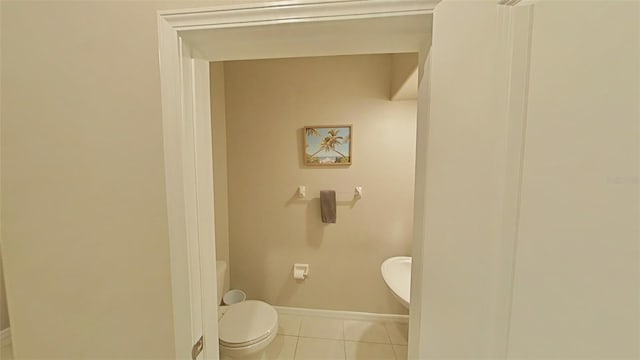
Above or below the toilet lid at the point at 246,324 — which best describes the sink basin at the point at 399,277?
above

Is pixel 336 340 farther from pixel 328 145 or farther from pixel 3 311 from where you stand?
pixel 3 311

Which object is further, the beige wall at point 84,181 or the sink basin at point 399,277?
the sink basin at point 399,277

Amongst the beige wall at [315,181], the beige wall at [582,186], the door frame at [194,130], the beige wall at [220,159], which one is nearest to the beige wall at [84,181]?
the door frame at [194,130]

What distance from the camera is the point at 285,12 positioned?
20.7 inches

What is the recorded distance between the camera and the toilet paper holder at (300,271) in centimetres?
203

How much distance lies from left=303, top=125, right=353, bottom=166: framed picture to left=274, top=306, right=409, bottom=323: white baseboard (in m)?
1.41

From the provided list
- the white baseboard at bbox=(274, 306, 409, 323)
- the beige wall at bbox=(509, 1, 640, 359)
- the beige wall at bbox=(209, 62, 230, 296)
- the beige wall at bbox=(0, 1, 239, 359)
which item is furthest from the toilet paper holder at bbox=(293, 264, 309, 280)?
the beige wall at bbox=(509, 1, 640, 359)

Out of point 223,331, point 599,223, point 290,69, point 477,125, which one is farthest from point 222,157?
point 599,223

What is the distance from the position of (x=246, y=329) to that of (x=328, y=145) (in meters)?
1.48

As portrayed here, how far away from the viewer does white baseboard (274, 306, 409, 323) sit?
2.08 meters

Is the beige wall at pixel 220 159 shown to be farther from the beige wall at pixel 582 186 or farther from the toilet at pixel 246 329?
the beige wall at pixel 582 186

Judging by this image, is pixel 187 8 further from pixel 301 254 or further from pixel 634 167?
pixel 301 254

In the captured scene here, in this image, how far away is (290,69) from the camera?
6.35 ft

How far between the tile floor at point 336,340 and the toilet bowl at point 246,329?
404mm
